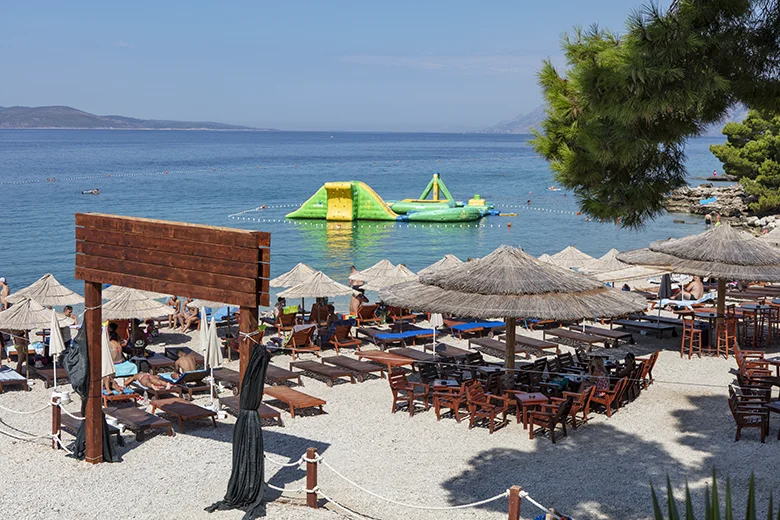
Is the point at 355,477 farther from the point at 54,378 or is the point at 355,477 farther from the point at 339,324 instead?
the point at 339,324

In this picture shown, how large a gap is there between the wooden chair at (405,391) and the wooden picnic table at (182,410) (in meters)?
2.51

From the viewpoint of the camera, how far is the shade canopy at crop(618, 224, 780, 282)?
14.9 m

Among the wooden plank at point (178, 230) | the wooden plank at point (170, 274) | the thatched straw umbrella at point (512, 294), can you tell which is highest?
the wooden plank at point (178, 230)

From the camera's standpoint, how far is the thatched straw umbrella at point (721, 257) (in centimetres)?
1486

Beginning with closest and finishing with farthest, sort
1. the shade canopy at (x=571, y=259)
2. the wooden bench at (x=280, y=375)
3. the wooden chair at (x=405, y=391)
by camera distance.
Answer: the wooden chair at (x=405, y=391)
the wooden bench at (x=280, y=375)
the shade canopy at (x=571, y=259)

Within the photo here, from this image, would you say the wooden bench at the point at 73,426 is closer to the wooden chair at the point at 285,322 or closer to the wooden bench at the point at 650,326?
the wooden chair at the point at 285,322

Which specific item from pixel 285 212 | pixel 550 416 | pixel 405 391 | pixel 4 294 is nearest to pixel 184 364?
pixel 405 391

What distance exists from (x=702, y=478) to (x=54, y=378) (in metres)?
9.27

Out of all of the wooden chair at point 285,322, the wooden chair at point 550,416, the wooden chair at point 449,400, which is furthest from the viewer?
the wooden chair at point 285,322

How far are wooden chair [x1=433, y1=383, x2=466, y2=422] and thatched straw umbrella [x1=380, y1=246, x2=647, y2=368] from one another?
1.07 m

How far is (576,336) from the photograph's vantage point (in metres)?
16.7

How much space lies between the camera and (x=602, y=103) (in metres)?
8.05

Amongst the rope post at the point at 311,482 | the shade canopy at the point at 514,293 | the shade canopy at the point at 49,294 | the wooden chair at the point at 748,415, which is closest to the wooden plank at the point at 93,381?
the rope post at the point at 311,482

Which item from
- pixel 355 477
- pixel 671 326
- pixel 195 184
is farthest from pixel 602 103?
pixel 195 184
